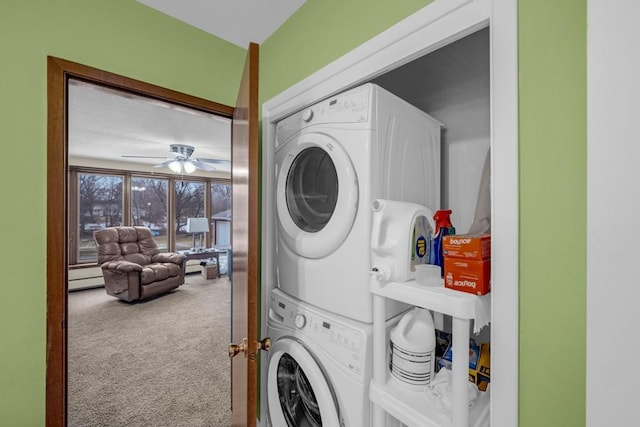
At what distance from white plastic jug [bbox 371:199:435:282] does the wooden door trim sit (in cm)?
136

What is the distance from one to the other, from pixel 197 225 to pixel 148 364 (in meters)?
3.98

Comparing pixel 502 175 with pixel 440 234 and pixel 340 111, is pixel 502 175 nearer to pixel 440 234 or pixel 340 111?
pixel 440 234

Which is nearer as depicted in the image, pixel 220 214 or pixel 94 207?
pixel 94 207

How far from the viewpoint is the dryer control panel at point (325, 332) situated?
99 centimetres

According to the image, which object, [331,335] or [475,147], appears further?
[475,147]

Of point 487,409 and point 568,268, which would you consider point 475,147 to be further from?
point 487,409

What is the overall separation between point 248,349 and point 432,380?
2.17 ft

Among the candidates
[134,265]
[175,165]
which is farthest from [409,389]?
[134,265]

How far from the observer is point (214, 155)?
5445 mm

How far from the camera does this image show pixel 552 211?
0.64 metres

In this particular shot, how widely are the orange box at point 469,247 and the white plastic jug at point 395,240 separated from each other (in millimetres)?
120

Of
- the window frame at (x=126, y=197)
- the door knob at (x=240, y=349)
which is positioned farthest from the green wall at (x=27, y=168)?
the window frame at (x=126, y=197)

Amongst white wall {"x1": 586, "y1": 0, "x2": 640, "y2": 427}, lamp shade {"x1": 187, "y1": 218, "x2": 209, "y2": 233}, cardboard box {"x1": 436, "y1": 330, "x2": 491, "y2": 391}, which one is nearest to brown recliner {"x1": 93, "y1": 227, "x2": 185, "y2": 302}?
lamp shade {"x1": 187, "y1": 218, "x2": 209, "y2": 233}

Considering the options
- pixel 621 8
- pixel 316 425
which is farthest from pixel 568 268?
pixel 316 425
